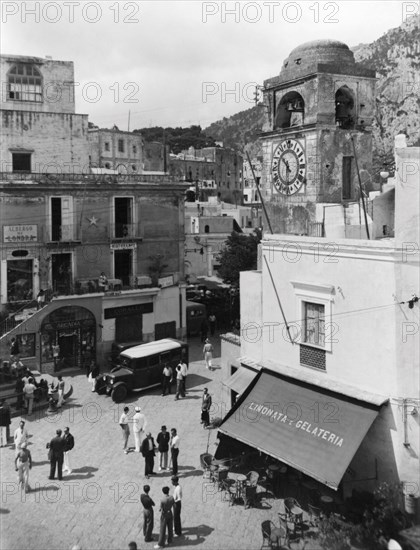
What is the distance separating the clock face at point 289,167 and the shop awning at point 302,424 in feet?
23.6

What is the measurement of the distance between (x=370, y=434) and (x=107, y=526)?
25.0 ft

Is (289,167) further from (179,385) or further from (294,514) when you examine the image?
(294,514)

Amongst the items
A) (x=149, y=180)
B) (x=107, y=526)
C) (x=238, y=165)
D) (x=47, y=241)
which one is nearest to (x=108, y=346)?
(x=47, y=241)

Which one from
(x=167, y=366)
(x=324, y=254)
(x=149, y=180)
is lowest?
(x=167, y=366)

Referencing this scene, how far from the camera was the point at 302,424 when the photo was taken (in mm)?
16156

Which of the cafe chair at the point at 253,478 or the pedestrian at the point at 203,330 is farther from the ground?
the pedestrian at the point at 203,330

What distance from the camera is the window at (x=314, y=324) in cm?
1725

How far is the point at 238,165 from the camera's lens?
118312mm

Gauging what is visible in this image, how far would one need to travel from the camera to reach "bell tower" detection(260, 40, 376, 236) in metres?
20.2

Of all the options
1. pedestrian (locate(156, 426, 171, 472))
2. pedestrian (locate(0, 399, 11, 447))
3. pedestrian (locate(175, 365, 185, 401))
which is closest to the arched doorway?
pedestrian (locate(175, 365, 185, 401))

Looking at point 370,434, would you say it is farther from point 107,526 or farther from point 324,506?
point 107,526

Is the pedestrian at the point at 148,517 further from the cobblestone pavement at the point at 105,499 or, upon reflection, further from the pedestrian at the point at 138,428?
the pedestrian at the point at 138,428

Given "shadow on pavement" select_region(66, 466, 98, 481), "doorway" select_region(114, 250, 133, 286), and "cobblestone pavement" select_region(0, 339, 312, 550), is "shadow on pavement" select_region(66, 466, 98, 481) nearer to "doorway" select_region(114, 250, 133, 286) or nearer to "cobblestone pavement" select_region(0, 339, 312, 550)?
"cobblestone pavement" select_region(0, 339, 312, 550)

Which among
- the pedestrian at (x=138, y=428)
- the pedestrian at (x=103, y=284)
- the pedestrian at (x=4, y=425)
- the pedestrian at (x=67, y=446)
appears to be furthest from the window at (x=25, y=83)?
the pedestrian at (x=67, y=446)
